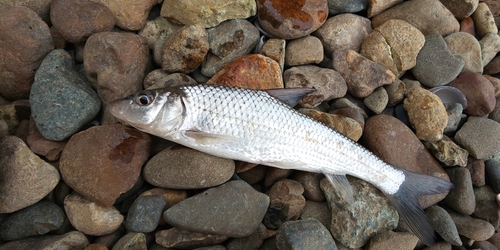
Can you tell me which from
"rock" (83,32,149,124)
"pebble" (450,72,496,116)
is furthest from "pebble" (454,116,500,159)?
"rock" (83,32,149,124)

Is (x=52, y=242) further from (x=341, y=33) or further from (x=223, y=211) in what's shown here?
(x=341, y=33)

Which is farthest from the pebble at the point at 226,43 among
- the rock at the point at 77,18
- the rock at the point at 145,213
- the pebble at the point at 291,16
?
the rock at the point at 145,213

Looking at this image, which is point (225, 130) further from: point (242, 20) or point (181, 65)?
point (242, 20)

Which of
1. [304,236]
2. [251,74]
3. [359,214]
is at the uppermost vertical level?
[251,74]

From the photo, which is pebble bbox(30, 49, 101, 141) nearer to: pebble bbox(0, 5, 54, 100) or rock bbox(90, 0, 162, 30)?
pebble bbox(0, 5, 54, 100)

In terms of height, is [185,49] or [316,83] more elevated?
[185,49]

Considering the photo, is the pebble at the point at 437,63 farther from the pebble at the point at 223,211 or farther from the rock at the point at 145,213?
the rock at the point at 145,213

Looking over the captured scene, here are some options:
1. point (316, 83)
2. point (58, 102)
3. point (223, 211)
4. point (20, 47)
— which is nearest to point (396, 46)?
point (316, 83)
